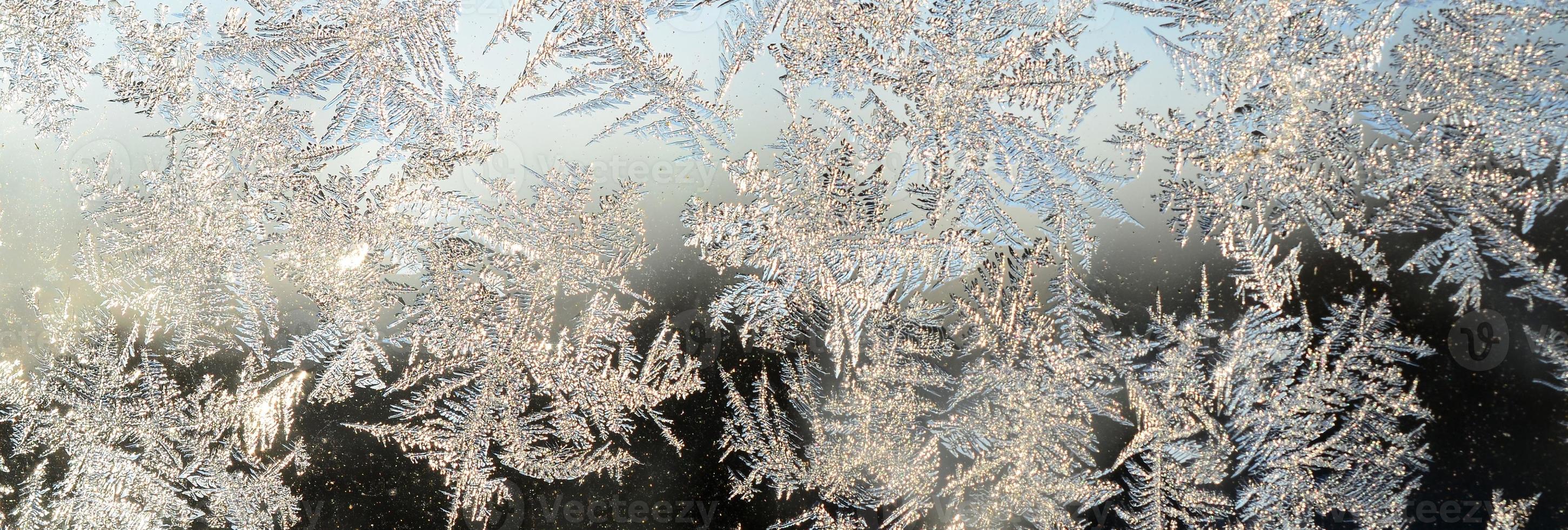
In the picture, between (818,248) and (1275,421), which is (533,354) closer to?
(818,248)

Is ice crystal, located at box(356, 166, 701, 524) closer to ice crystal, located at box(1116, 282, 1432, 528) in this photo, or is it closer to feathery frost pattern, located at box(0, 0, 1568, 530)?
feathery frost pattern, located at box(0, 0, 1568, 530)

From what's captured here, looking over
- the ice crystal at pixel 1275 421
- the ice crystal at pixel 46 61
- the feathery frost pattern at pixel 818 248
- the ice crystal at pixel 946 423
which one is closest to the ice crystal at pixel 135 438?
the feathery frost pattern at pixel 818 248

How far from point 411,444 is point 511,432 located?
0.07 m

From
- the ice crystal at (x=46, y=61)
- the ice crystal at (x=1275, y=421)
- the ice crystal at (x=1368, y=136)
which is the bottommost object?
the ice crystal at (x=1275, y=421)

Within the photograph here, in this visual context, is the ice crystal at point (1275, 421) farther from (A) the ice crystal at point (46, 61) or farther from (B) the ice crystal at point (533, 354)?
(A) the ice crystal at point (46, 61)

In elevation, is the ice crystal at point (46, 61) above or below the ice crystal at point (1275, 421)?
above

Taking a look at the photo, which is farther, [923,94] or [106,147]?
[106,147]

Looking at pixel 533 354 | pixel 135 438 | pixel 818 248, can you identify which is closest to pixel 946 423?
pixel 818 248

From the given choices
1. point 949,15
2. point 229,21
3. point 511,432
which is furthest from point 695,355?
point 229,21

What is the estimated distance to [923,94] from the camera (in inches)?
19.2

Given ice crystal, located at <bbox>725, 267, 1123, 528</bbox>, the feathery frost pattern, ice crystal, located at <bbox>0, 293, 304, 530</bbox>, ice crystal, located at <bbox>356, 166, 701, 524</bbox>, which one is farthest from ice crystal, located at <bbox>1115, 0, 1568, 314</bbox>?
ice crystal, located at <bbox>0, 293, 304, 530</bbox>

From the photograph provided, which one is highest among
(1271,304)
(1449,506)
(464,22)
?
(464,22)

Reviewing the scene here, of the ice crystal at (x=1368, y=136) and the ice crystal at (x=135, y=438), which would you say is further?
the ice crystal at (x=135, y=438)

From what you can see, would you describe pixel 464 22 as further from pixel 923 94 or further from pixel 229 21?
pixel 923 94
